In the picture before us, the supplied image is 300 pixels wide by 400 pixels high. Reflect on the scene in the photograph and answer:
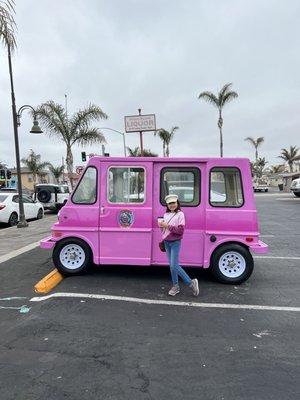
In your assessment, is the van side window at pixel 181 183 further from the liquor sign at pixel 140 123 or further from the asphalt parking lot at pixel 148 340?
the liquor sign at pixel 140 123

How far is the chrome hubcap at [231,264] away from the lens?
22.7 feet

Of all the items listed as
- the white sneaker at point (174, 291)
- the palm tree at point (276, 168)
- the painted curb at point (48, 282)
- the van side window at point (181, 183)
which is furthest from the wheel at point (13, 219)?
the palm tree at point (276, 168)

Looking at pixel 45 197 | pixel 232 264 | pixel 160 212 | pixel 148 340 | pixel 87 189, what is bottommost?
pixel 148 340

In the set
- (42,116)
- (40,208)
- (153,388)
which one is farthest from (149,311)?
(42,116)

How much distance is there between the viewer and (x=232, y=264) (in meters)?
6.93

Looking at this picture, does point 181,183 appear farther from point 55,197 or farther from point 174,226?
point 55,197

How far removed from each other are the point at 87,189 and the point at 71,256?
3.97 ft

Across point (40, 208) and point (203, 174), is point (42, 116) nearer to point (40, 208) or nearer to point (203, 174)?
point (40, 208)

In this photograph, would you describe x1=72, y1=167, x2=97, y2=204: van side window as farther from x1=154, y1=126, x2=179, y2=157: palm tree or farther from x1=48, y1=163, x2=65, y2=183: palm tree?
x1=48, y1=163, x2=65, y2=183: palm tree

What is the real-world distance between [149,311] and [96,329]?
2.94 ft

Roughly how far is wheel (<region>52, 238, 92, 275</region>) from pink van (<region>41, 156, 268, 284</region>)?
0.02 meters

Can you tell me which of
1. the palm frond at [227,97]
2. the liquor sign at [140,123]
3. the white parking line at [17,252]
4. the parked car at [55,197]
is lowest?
the white parking line at [17,252]

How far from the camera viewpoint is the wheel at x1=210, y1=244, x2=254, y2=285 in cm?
688

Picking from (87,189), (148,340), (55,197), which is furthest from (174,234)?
(55,197)
